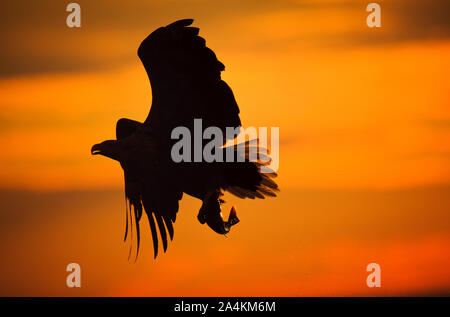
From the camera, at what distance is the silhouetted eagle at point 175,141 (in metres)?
11.4

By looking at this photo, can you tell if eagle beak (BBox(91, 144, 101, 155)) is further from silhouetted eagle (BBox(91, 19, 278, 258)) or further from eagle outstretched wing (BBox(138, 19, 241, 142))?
eagle outstretched wing (BBox(138, 19, 241, 142))

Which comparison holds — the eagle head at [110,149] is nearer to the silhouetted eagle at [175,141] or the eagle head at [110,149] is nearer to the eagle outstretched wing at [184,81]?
the silhouetted eagle at [175,141]

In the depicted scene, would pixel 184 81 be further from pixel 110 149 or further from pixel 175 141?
pixel 110 149

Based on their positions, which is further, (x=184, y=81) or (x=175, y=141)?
(x=175, y=141)

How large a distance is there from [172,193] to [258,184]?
1.06 meters

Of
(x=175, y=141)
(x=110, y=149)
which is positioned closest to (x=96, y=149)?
(x=110, y=149)

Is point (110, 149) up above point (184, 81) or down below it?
below

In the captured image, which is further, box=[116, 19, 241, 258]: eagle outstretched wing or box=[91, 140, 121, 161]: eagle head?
box=[91, 140, 121, 161]: eagle head

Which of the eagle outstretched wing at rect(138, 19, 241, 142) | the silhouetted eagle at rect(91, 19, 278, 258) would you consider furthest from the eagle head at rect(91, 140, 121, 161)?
the eagle outstretched wing at rect(138, 19, 241, 142)

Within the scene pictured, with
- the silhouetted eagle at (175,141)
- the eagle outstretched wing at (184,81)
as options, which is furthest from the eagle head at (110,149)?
the eagle outstretched wing at (184,81)

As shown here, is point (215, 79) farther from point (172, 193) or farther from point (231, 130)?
point (172, 193)

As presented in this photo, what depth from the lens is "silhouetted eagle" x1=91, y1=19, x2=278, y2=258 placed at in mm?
11367

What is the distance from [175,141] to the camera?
39.1 ft
